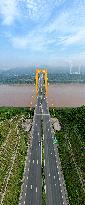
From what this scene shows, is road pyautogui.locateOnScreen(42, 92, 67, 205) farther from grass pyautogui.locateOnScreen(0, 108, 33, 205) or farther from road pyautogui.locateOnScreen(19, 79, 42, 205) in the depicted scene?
grass pyautogui.locateOnScreen(0, 108, 33, 205)

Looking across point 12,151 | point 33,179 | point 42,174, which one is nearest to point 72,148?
point 12,151

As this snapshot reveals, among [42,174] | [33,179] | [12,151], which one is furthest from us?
[12,151]

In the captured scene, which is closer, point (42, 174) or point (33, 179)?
point (33, 179)

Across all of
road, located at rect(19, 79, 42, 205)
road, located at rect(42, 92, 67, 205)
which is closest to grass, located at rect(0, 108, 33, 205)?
road, located at rect(19, 79, 42, 205)

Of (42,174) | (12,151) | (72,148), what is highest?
(12,151)

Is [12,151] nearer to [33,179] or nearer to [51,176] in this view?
[33,179]

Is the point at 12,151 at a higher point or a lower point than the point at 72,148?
higher

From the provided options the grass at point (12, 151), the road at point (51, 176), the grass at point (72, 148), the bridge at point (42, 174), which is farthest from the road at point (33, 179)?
the grass at point (72, 148)

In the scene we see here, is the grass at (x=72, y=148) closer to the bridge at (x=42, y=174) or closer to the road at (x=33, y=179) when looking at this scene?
the bridge at (x=42, y=174)
